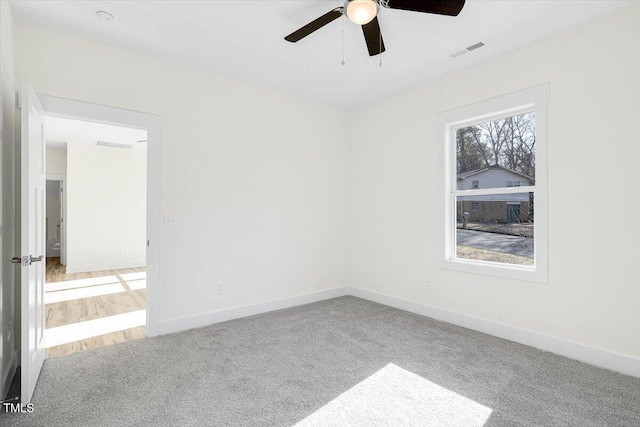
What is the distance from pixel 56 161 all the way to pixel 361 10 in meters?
8.27

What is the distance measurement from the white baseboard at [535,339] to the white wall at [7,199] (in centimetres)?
363

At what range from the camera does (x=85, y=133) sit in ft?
19.5

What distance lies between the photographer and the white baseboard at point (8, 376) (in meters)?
2.07

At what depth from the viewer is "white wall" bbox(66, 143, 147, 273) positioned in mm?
6693

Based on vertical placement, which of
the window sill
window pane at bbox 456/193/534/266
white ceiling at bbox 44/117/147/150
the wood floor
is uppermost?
white ceiling at bbox 44/117/147/150

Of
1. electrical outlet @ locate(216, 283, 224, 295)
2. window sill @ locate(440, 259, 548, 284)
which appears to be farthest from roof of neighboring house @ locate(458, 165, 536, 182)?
electrical outlet @ locate(216, 283, 224, 295)

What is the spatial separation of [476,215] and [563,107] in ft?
4.09

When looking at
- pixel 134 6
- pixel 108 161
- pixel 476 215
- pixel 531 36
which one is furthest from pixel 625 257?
pixel 108 161

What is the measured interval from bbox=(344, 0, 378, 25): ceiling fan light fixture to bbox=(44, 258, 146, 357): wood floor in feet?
10.9

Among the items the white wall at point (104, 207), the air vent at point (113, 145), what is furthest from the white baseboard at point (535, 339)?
the air vent at point (113, 145)

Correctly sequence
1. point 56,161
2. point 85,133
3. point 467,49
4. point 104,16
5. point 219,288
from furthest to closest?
point 56,161 < point 85,133 < point 219,288 < point 467,49 < point 104,16

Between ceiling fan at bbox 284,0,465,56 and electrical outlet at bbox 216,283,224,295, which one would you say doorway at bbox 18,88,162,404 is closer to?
electrical outlet at bbox 216,283,224,295

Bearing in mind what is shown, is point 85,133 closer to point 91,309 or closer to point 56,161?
point 56,161

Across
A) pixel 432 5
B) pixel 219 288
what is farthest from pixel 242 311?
pixel 432 5
